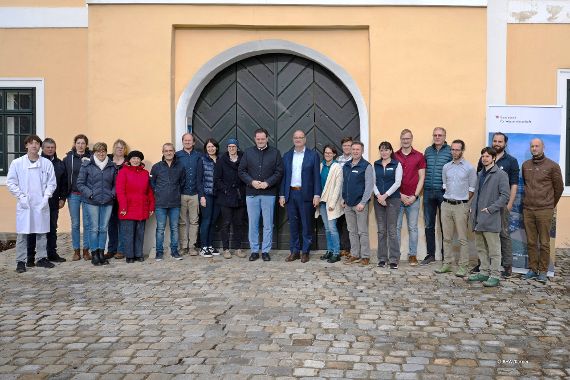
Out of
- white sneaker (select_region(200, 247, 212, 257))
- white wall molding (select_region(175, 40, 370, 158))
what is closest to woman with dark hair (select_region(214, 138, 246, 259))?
white sneaker (select_region(200, 247, 212, 257))

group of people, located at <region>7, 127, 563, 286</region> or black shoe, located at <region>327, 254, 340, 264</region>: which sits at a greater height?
group of people, located at <region>7, 127, 563, 286</region>

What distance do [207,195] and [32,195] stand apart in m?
2.23

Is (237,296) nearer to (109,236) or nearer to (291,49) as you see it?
(109,236)

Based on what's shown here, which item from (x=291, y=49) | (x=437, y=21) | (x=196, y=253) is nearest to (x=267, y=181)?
(x=196, y=253)

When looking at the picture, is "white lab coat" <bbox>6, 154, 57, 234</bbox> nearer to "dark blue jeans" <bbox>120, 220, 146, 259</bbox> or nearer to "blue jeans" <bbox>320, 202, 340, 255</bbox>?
"dark blue jeans" <bbox>120, 220, 146, 259</bbox>

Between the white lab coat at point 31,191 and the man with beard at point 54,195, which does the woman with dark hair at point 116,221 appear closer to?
the man with beard at point 54,195

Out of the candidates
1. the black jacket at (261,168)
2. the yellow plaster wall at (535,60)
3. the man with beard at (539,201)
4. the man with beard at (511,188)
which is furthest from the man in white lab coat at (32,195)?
the yellow plaster wall at (535,60)

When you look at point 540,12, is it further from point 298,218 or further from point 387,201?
point 298,218

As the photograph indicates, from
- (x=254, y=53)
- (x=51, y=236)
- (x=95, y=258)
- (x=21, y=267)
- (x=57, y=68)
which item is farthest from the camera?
(x=57, y=68)

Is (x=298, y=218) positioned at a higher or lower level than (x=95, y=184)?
lower

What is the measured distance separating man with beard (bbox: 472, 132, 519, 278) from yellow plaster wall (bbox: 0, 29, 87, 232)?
254 inches

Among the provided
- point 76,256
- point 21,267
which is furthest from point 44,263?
point 76,256

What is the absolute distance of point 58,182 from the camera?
8.31 metres

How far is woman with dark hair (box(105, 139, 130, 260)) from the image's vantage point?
27.5ft
